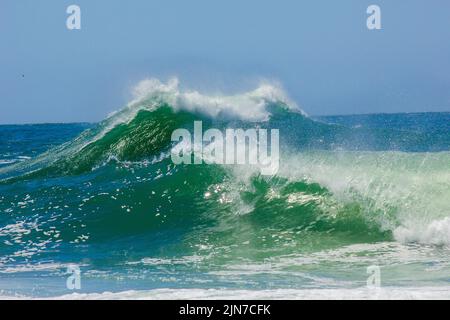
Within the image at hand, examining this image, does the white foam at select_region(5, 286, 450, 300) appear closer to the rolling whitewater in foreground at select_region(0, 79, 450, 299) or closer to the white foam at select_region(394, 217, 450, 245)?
the rolling whitewater in foreground at select_region(0, 79, 450, 299)

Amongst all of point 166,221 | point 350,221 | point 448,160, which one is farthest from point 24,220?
point 448,160

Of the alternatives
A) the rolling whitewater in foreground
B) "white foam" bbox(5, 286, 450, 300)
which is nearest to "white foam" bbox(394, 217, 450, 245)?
the rolling whitewater in foreground

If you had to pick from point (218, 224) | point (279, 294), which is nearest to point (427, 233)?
point (218, 224)

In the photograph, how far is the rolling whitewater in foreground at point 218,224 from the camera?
7.40 meters

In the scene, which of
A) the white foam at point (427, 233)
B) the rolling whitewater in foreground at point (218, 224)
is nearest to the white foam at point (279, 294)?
the rolling whitewater in foreground at point (218, 224)

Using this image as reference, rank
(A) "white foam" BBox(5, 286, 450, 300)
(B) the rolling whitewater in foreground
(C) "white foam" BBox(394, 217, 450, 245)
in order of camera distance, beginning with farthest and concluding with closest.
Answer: (C) "white foam" BBox(394, 217, 450, 245) → (B) the rolling whitewater in foreground → (A) "white foam" BBox(5, 286, 450, 300)

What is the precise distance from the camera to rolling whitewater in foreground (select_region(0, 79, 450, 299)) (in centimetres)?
740

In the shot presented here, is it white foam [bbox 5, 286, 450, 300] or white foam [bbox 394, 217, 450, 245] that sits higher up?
white foam [bbox 394, 217, 450, 245]

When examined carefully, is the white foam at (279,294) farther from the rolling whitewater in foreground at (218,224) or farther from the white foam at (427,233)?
the white foam at (427,233)

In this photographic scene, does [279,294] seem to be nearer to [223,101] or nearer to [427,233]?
[427,233]

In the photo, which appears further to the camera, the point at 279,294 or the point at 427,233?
the point at 427,233

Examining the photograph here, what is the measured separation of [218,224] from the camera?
11.0 m
